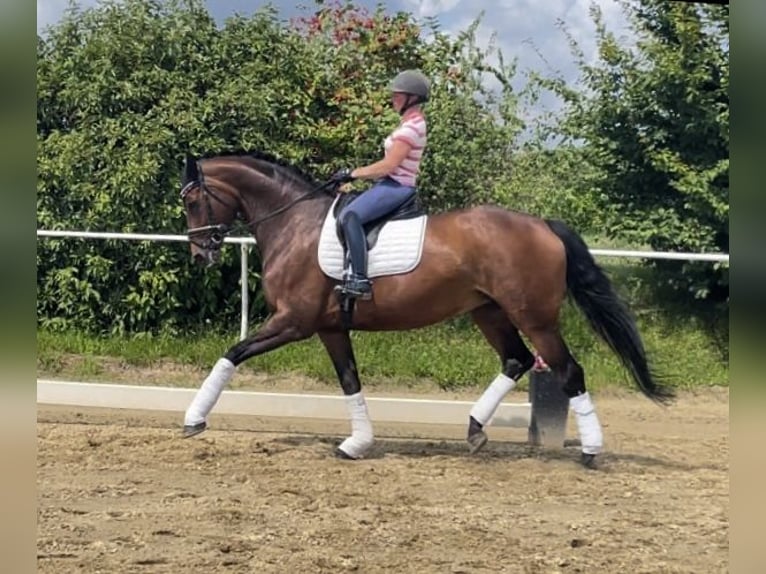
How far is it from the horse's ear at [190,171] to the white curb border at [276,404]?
5.15 feet

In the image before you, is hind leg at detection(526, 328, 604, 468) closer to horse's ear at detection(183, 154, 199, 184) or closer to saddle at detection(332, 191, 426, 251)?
saddle at detection(332, 191, 426, 251)

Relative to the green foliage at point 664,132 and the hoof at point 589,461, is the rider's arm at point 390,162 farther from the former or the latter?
the green foliage at point 664,132

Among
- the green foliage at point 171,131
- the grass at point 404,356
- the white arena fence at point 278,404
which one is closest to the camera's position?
the white arena fence at point 278,404

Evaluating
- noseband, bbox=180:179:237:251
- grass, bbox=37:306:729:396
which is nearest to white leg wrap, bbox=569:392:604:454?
grass, bbox=37:306:729:396

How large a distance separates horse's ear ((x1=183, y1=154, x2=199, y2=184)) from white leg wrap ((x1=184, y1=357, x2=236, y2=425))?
1.07 meters

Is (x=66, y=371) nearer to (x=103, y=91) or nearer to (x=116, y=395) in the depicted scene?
(x=116, y=395)

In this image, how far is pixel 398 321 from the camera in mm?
4945

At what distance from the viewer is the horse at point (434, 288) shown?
4.79 meters

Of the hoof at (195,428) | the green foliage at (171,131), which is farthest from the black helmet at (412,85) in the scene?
the green foliage at (171,131)

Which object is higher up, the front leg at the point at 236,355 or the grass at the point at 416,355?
the front leg at the point at 236,355

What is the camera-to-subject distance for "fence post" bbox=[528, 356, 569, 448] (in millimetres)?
5270

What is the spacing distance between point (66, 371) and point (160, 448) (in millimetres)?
2396

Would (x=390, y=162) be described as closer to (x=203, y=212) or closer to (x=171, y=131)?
(x=203, y=212)

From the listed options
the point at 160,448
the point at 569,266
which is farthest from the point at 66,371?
the point at 569,266
